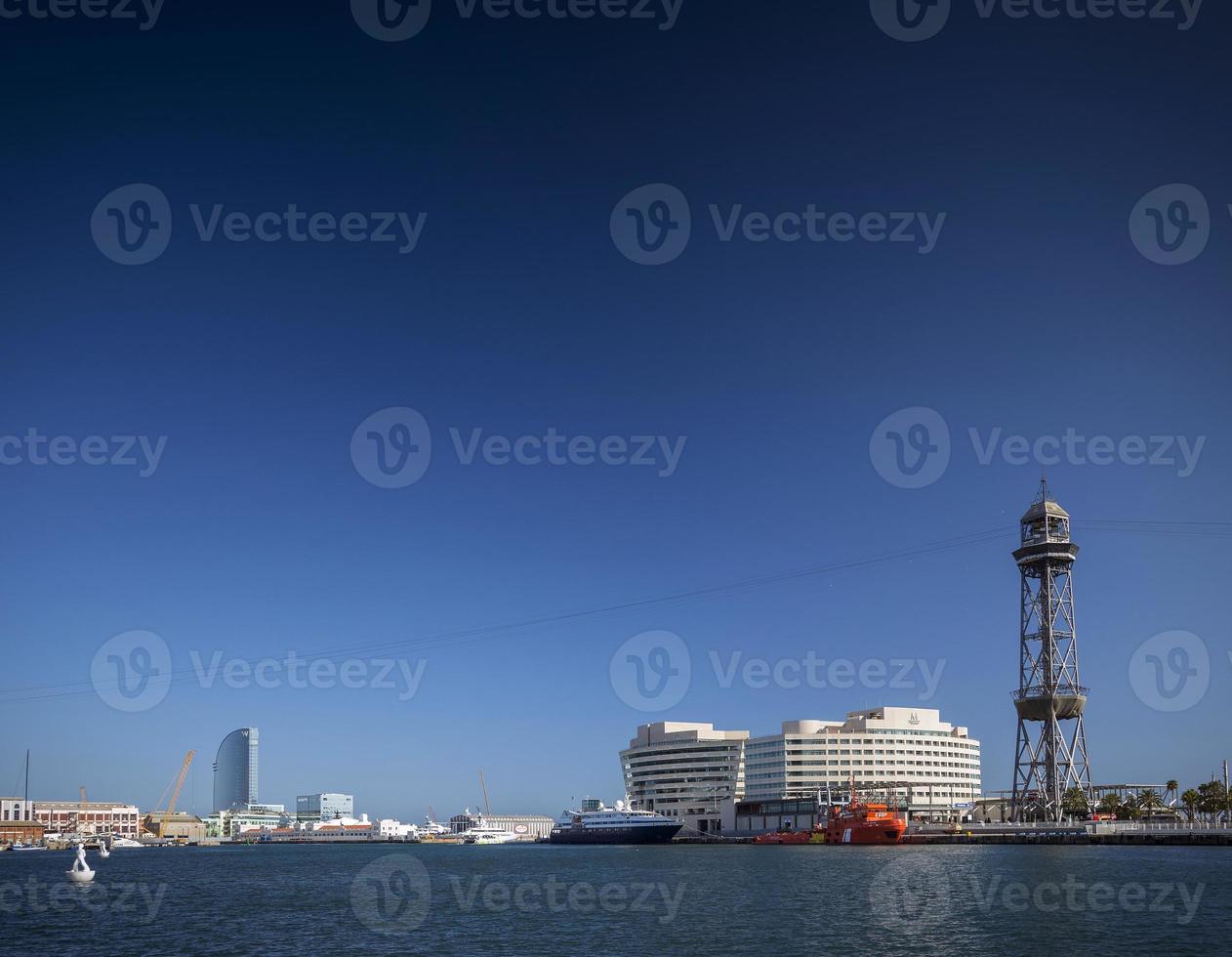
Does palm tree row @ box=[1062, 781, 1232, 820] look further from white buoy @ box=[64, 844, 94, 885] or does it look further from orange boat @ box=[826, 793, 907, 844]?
white buoy @ box=[64, 844, 94, 885]

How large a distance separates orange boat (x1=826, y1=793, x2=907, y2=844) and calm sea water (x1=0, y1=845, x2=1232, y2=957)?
6180 cm

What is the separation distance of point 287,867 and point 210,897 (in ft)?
193

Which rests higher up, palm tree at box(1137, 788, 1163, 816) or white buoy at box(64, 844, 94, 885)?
white buoy at box(64, 844, 94, 885)

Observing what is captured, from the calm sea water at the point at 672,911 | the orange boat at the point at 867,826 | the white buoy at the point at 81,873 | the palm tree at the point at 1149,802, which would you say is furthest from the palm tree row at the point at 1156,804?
the white buoy at the point at 81,873

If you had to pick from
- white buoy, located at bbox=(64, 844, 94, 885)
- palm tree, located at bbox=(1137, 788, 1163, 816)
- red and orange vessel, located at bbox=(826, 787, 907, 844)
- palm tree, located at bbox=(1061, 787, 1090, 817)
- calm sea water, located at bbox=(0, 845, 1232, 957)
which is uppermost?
calm sea water, located at bbox=(0, 845, 1232, 957)

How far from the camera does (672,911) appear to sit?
2386 inches

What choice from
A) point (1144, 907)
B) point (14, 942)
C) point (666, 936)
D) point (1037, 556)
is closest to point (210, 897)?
point (14, 942)

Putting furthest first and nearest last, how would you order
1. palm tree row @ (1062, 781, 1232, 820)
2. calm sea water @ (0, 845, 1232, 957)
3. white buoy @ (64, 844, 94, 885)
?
palm tree row @ (1062, 781, 1232, 820) < white buoy @ (64, 844, 94, 885) < calm sea water @ (0, 845, 1232, 957)

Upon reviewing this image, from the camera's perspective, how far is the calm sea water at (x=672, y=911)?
4772cm

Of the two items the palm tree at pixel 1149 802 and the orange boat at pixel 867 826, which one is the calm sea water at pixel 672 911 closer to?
the orange boat at pixel 867 826

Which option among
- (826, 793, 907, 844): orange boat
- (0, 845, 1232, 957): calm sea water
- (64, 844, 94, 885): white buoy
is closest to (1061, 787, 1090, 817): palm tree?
(826, 793, 907, 844): orange boat

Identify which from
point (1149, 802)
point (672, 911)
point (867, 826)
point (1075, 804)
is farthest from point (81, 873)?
point (1149, 802)

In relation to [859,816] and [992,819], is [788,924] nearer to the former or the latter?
[859,816]

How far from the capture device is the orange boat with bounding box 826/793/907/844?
162 meters
